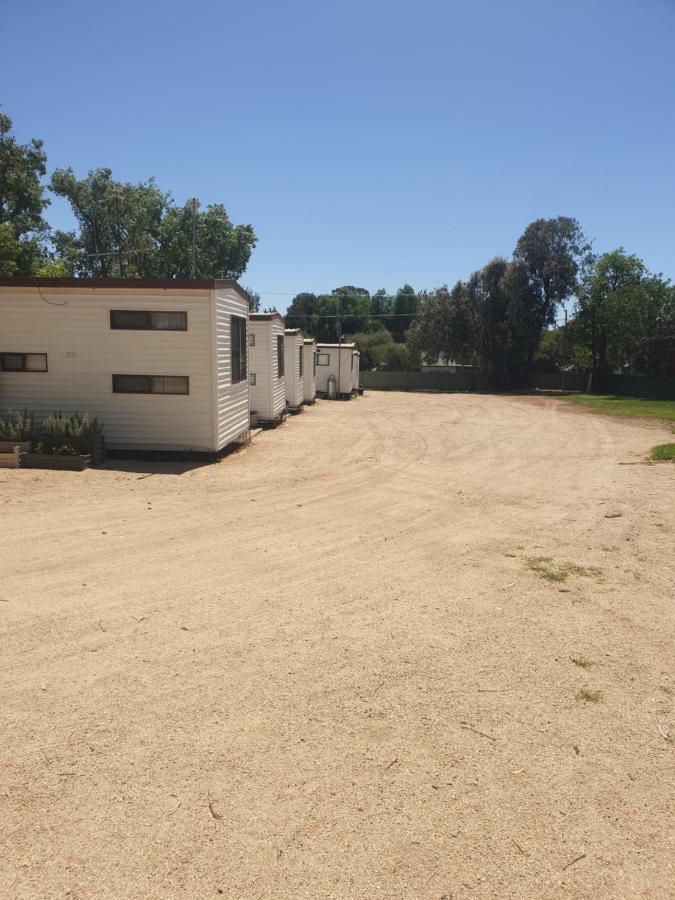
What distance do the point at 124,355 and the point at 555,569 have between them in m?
8.36

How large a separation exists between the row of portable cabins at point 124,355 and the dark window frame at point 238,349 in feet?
2.20

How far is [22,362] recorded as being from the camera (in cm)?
1147

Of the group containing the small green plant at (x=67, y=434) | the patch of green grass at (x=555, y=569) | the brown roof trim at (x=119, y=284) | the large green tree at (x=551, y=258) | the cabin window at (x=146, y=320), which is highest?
the large green tree at (x=551, y=258)

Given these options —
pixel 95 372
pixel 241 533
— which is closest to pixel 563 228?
pixel 95 372

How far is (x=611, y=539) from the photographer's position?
7.21m

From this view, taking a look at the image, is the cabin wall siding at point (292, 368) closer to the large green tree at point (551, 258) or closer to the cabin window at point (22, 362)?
the cabin window at point (22, 362)

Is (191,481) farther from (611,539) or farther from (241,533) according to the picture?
(611,539)

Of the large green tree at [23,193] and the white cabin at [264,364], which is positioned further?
the large green tree at [23,193]

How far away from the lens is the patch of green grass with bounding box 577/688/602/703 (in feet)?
12.3

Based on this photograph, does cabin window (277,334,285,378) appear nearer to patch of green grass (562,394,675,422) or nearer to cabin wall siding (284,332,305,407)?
cabin wall siding (284,332,305,407)

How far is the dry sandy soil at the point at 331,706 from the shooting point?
8.34ft

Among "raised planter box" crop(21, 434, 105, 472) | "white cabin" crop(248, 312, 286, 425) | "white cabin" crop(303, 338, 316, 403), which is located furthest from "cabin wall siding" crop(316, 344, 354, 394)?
"raised planter box" crop(21, 434, 105, 472)

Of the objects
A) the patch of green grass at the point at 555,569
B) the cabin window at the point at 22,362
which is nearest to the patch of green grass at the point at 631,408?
the patch of green grass at the point at 555,569

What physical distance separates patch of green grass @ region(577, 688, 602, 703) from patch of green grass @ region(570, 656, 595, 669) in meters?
0.31
